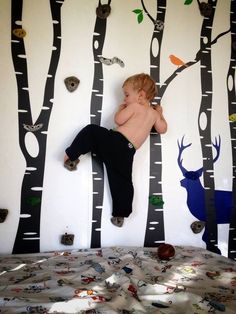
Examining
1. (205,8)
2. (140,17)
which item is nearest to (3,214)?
(140,17)

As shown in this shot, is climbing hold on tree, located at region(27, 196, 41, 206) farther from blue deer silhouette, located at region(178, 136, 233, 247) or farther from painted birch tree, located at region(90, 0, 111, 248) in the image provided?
blue deer silhouette, located at region(178, 136, 233, 247)

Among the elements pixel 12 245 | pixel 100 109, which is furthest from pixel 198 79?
pixel 12 245

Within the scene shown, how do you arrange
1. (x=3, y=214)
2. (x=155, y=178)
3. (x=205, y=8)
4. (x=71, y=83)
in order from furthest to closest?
(x=205, y=8)
(x=155, y=178)
(x=71, y=83)
(x=3, y=214)

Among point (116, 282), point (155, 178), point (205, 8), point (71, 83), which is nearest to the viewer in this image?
point (116, 282)

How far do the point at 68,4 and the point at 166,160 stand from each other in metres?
1.09

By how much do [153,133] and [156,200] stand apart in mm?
405

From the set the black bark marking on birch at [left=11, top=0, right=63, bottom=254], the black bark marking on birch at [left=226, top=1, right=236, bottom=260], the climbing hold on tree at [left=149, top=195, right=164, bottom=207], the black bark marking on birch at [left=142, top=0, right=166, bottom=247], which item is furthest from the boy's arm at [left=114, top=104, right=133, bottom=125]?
the black bark marking on birch at [left=226, top=1, right=236, bottom=260]

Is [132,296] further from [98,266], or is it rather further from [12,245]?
[12,245]

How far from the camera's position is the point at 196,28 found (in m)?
1.90

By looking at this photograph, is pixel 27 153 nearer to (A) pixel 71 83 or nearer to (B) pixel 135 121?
(A) pixel 71 83

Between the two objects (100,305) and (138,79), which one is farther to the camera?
(138,79)

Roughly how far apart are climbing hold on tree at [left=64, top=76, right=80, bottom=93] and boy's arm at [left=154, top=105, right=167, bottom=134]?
483mm

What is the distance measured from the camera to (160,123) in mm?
1685

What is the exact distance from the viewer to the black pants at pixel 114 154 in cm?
153
